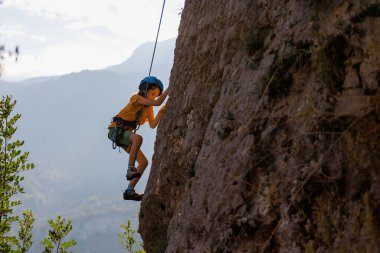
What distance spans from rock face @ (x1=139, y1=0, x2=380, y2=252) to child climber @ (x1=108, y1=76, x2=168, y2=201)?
7.98 ft

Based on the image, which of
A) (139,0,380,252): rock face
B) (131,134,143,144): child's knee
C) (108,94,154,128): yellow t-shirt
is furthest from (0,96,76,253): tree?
(139,0,380,252): rock face

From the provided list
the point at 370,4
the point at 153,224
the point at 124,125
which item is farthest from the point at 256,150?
the point at 124,125

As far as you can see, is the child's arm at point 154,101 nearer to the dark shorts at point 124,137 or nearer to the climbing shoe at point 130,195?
the dark shorts at point 124,137

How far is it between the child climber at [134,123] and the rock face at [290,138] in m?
2.43

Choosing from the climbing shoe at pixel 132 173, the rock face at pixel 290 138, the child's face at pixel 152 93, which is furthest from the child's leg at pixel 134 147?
the rock face at pixel 290 138

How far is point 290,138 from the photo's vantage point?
13.3ft

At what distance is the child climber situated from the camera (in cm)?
877

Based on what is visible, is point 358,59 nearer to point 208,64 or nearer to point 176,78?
point 208,64

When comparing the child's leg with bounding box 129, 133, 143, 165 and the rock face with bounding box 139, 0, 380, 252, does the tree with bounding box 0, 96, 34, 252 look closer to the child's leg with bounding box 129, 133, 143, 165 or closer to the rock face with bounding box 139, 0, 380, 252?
the child's leg with bounding box 129, 133, 143, 165

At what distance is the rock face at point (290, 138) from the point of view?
339 centimetres

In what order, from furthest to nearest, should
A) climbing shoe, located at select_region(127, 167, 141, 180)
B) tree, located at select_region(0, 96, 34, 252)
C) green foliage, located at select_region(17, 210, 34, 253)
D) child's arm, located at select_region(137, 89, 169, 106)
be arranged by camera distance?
green foliage, located at select_region(17, 210, 34, 253)
tree, located at select_region(0, 96, 34, 252)
climbing shoe, located at select_region(127, 167, 141, 180)
child's arm, located at select_region(137, 89, 169, 106)

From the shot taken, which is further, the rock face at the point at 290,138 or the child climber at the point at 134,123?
the child climber at the point at 134,123

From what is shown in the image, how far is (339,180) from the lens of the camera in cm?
351

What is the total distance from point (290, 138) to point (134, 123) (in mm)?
5504
